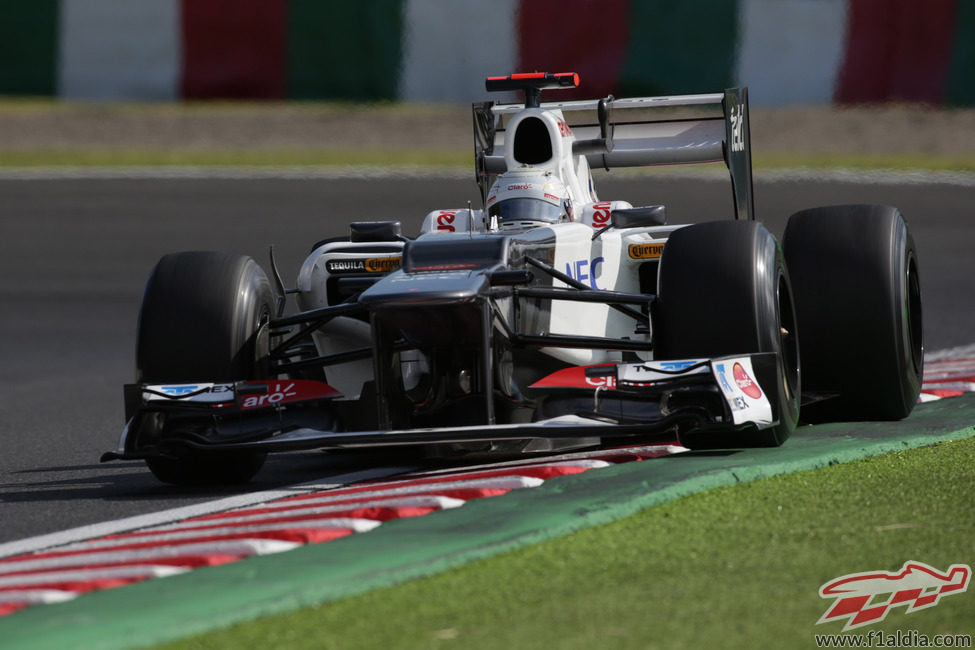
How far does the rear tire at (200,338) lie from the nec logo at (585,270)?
1348 mm

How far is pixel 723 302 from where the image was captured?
243 inches

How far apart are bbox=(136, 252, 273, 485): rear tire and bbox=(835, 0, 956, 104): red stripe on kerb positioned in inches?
521

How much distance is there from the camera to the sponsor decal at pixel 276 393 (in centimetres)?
633

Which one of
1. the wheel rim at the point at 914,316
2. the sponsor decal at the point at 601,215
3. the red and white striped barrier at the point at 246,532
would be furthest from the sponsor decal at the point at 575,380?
the wheel rim at the point at 914,316

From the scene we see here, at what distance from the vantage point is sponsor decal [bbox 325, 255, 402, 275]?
7.22 metres

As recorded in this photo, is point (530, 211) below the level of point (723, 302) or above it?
above

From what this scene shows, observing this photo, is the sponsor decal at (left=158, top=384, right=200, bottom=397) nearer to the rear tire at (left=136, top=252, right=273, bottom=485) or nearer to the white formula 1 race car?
the white formula 1 race car

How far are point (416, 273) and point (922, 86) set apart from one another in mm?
13538

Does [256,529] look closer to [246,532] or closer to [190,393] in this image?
[246,532]

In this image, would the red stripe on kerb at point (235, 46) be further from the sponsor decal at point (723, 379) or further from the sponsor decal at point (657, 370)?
the sponsor decal at point (723, 379)

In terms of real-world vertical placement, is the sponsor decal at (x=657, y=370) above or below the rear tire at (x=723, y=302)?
below

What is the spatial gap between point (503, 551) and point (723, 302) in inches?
75.9

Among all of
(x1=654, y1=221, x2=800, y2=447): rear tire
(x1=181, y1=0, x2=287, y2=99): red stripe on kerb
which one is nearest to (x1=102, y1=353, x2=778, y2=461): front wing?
(x1=654, y1=221, x2=800, y2=447): rear tire

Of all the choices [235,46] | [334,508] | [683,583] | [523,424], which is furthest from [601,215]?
[235,46]
